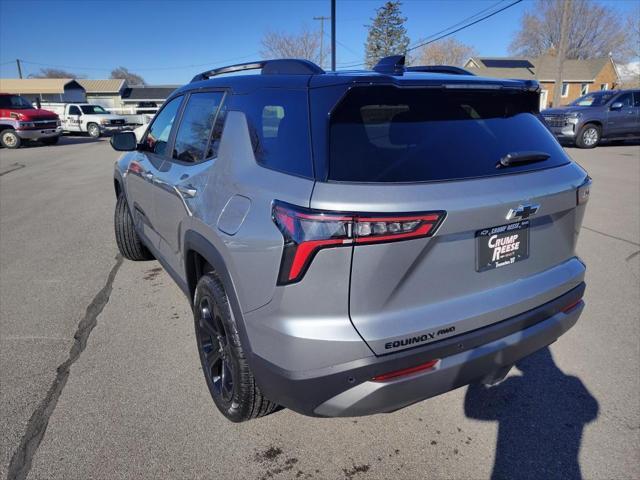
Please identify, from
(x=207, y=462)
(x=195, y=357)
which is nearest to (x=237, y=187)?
(x=207, y=462)

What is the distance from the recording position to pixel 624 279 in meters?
4.48

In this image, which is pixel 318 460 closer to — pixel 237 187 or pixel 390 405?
pixel 390 405

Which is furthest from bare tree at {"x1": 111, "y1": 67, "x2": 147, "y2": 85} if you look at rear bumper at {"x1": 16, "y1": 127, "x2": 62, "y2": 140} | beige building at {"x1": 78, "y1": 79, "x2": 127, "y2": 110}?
rear bumper at {"x1": 16, "y1": 127, "x2": 62, "y2": 140}

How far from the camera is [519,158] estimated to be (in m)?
2.07

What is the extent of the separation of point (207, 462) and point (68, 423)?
89cm

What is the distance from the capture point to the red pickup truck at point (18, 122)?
19703mm

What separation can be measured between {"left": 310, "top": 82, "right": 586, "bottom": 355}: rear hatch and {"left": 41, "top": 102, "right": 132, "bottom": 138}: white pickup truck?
2887 cm

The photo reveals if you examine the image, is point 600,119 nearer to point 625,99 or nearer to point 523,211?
point 625,99

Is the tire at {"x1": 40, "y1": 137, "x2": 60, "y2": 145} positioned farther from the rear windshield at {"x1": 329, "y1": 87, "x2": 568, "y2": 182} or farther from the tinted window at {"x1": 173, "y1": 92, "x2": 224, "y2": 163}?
the rear windshield at {"x1": 329, "y1": 87, "x2": 568, "y2": 182}

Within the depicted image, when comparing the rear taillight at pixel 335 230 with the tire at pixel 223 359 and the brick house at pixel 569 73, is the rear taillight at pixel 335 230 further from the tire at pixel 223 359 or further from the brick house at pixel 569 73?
the brick house at pixel 569 73

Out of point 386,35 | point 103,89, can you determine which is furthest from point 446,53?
point 103,89

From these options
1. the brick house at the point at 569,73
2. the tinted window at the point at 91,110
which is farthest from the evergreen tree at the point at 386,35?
the tinted window at the point at 91,110

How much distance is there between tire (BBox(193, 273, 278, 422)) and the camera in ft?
7.25

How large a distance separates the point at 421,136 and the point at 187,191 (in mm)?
1444
